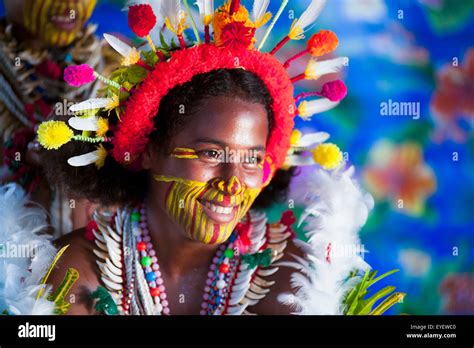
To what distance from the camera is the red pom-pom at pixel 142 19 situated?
2715 mm

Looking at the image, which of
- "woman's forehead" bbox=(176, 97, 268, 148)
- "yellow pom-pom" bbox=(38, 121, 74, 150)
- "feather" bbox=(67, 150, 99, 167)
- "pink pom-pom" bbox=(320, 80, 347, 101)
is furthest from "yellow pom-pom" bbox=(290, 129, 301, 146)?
"yellow pom-pom" bbox=(38, 121, 74, 150)

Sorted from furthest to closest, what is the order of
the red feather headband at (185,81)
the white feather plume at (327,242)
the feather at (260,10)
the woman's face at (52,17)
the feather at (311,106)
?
1. the woman's face at (52,17)
2. the feather at (311,106)
3. the white feather plume at (327,242)
4. the feather at (260,10)
5. the red feather headband at (185,81)

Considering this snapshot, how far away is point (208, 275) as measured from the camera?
2951mm

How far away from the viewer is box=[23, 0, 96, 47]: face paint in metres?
3.48

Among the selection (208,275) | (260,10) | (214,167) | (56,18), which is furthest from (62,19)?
(208,275)

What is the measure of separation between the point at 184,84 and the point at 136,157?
0.41m

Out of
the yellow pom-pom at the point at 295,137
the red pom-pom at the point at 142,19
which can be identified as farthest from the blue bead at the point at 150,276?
the red pom-pom at the point at 142,19

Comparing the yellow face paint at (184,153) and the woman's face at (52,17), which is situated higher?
the woman's face at (52,17)

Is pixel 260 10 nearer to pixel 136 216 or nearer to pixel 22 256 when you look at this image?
pixel 136 216

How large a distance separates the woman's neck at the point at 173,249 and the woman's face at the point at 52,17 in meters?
1.11

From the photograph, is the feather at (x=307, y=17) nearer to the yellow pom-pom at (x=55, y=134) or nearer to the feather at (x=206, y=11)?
the feather at (x=206, y=11)

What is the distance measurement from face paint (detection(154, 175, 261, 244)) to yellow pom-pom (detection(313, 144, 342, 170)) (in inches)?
17.5

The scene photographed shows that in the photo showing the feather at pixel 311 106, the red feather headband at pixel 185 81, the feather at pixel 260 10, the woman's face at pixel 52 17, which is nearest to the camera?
the red feather headband at pixel 185 81
